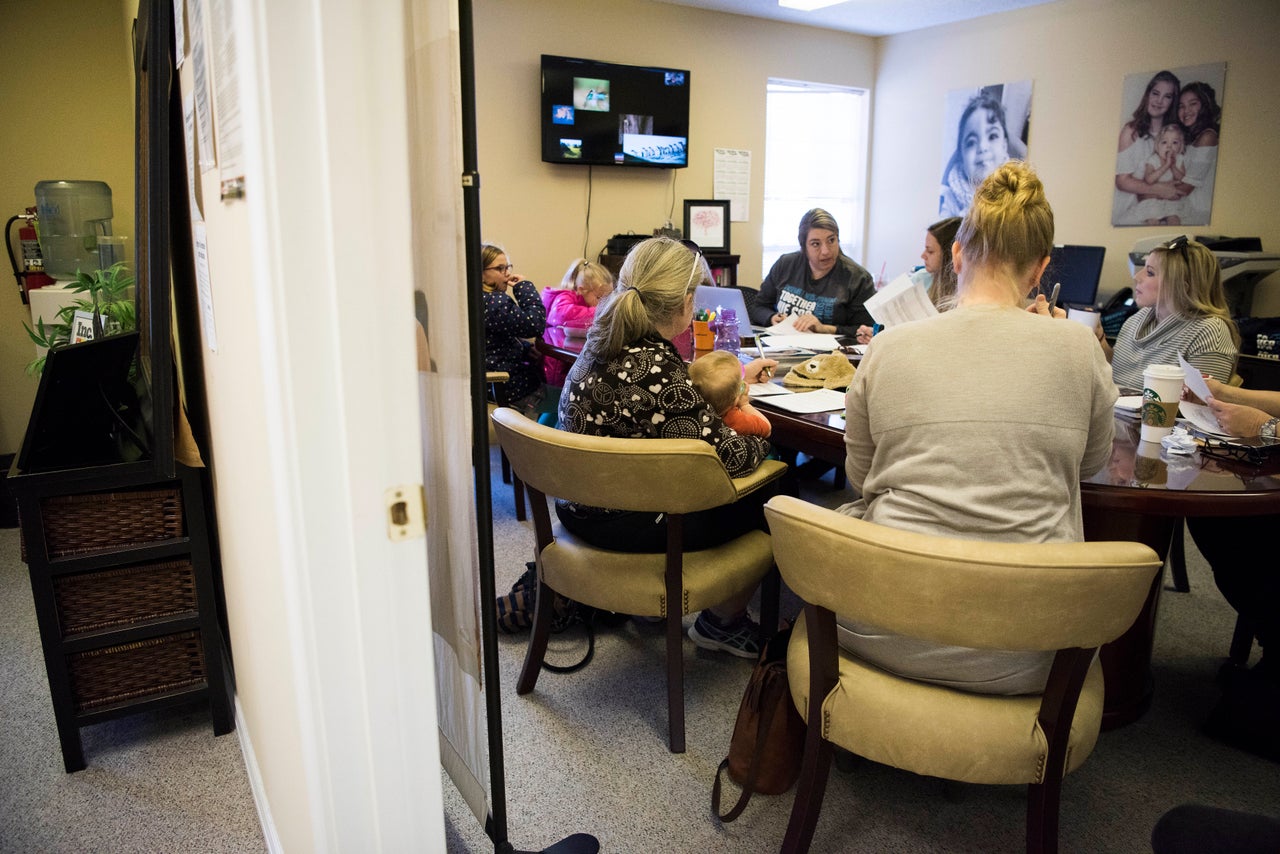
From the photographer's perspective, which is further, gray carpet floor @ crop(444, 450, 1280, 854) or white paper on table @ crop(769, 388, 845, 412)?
white paper on table @ crop(769, 388, 845, 412)

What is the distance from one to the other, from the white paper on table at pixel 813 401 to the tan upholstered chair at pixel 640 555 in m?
0.21

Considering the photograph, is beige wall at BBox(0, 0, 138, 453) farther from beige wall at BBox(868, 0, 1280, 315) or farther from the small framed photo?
beige wall at BBox(868, 0, 1280, 315)

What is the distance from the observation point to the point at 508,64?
4586 millimetres

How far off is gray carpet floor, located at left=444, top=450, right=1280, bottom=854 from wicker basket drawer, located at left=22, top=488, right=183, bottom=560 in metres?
0.88

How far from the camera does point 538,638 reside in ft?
6.67

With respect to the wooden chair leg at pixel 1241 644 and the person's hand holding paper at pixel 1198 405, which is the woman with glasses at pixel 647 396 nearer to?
the person's hand holding paper at pixel 1198 405

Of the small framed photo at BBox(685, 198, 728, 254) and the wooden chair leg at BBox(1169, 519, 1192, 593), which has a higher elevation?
the small framed photo at BBox(685, 198, 728, 254)

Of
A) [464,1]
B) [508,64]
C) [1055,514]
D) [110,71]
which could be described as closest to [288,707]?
[464,1]

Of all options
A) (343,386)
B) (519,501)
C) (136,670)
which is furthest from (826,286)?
(343,386)

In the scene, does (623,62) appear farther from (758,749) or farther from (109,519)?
(758,749)

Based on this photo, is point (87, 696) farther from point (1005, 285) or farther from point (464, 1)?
point (1005, 285)

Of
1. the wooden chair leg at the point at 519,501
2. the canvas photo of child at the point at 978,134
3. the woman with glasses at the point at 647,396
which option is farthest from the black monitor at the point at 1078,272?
the woman with glasses at the point at 647,396

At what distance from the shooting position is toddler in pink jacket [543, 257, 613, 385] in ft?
11.0

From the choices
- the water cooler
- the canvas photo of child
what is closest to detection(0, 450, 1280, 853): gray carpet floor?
the water cooler
